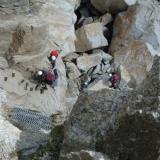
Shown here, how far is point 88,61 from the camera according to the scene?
31.2m

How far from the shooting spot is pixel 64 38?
30125 millimetres

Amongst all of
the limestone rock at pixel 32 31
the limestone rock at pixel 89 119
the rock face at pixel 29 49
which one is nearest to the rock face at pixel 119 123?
the limestone rock at pixel 89 119

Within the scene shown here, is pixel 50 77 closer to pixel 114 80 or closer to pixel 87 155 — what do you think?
→ pixel 114 80

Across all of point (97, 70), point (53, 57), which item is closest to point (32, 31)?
point (53, 57)

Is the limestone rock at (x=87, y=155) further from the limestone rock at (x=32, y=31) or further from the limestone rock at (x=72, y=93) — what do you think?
the limestone rock at (x=32, y=31)

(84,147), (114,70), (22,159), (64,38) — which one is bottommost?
(114,70)

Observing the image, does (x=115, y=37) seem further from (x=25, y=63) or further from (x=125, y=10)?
(x=25, y=63)

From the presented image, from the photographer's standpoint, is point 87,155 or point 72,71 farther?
point 72,71

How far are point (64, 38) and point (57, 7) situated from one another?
205cm

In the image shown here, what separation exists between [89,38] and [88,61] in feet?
6.36

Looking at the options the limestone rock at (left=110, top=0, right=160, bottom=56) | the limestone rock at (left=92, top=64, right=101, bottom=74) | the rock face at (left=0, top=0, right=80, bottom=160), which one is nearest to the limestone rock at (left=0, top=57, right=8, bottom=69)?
the rock face at (left=0, top=0, right=80, bottom=160)

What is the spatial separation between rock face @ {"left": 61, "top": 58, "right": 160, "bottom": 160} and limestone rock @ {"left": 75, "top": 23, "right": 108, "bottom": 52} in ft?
78.4

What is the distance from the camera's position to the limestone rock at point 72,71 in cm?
2935

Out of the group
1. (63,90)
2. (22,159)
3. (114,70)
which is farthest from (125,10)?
(22,159)
